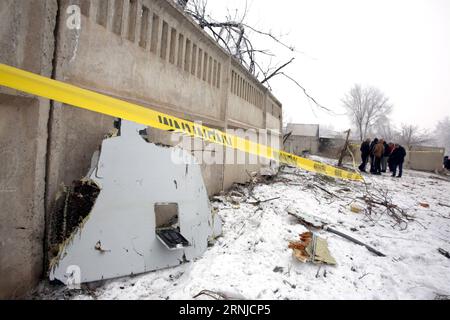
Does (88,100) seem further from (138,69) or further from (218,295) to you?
(218,295)

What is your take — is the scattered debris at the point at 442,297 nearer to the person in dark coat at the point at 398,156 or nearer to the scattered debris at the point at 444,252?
the scattered debris at the point at 444,252

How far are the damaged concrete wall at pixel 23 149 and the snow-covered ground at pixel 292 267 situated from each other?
0.30 m

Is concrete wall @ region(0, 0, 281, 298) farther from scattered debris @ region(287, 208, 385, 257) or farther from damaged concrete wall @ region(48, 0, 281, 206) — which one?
scattered debris @ region(287, 208, 385, 257)

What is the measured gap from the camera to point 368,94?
59625mm

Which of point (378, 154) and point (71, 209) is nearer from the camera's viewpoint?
point (71, 209)

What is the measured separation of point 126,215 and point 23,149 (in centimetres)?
92

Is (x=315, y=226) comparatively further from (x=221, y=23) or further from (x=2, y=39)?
(x=221, y=23)

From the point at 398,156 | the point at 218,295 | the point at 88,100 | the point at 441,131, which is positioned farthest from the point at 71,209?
the point at 441,131

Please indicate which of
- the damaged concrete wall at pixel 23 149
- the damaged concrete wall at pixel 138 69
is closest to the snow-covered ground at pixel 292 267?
the damaged concrete wall at pixel 23 149

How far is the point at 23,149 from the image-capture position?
6.01 ft

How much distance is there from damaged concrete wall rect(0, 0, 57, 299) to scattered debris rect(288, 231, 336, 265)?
7.92 feet

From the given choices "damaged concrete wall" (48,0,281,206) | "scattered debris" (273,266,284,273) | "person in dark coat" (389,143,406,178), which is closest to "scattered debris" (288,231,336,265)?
"scattered debris" (273,266,284,273)

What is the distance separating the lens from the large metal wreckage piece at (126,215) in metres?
1.97
